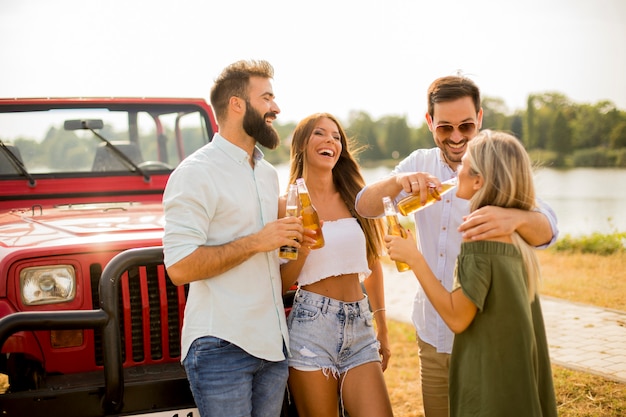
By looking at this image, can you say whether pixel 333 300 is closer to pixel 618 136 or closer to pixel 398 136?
pixel 618 136

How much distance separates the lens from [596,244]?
9977mm

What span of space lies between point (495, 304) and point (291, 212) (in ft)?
3.34

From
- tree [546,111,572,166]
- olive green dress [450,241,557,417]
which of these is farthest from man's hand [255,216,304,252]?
tree [546,111,572,166]

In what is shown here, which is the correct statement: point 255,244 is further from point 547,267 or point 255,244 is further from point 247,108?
point 547,267

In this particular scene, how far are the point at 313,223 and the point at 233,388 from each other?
88cm

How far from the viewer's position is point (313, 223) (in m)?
3.03

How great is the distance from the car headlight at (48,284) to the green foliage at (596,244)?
8360 millimetres

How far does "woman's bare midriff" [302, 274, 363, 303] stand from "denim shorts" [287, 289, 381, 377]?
34 mm

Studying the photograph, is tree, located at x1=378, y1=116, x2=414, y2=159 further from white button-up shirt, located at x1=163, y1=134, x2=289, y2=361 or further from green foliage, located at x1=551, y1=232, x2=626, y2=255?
white button-up shirt, located at x1=163, y1=134, x2=289, y2=361

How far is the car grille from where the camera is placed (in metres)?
3.13

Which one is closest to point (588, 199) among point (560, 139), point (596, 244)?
point (596, 244)

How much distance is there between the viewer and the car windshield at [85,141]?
15.0 feet

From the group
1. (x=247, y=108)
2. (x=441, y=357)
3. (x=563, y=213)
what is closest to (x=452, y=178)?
(x=441, y=357)

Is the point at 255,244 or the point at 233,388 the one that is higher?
the point at 255,244
